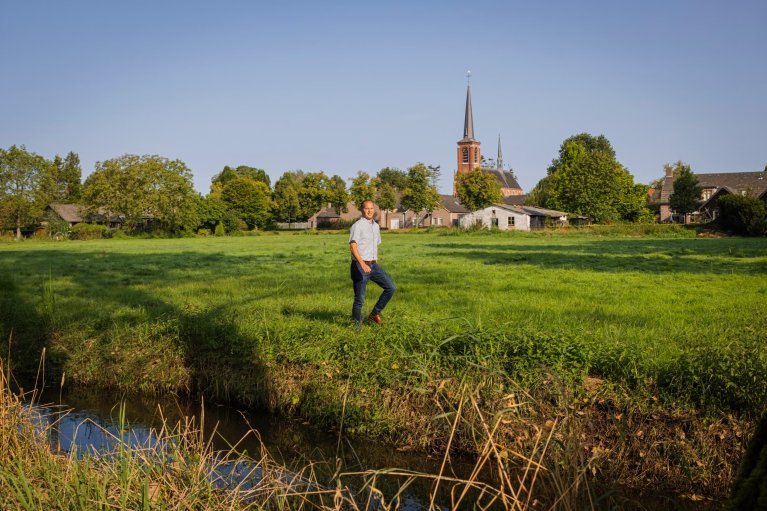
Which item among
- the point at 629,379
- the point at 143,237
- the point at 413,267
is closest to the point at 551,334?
the point at 629,379

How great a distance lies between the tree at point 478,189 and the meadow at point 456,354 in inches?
2981

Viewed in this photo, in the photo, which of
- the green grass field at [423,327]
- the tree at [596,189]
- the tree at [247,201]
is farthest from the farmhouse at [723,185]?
the green grass field at [423,327]

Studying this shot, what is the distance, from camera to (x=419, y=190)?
9362 centimetres

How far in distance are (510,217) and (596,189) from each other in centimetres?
1192

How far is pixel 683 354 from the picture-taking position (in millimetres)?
7770

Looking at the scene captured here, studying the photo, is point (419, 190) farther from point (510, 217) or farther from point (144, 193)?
point (144, 193)

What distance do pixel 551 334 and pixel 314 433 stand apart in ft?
11.7

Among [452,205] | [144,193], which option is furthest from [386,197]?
[144,193]

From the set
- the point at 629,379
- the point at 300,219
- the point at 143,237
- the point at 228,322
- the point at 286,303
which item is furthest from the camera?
the point at 300,219

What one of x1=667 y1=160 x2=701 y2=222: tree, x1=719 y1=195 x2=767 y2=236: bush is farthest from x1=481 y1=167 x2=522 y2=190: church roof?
x1=719 y1=195 x2=767 y2=236: bush

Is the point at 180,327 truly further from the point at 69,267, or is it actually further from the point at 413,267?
the point at 69,267

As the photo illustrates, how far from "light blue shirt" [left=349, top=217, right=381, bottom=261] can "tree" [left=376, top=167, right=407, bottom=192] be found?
13814 cm

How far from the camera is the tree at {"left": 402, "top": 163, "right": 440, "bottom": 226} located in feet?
306

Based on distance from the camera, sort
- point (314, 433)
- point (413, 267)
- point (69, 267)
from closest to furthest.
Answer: point (314, 433) → point (413, 267) → point (69, 267)
